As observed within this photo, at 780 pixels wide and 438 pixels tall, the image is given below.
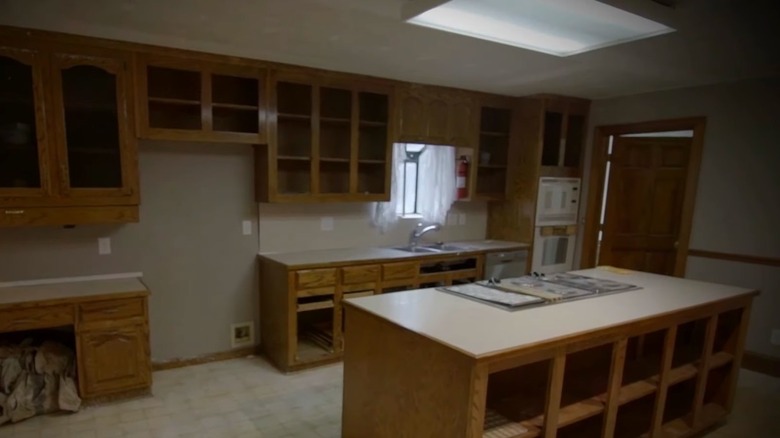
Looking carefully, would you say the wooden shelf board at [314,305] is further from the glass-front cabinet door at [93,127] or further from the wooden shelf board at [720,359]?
the wooden shelf board at [720,359]

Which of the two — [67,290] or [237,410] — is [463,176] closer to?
[237,410]

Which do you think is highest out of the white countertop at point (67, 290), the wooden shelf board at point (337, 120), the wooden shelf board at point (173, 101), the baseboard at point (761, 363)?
the wooden shelf board at point (173, 101)

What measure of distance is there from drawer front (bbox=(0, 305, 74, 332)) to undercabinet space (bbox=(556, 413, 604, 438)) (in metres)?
2.89

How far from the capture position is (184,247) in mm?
3363

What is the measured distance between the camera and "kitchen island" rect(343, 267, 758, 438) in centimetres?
165

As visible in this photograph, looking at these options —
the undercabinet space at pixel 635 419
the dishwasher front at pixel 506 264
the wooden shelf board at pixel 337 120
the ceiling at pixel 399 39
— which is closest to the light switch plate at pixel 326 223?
the wooden shelf board at pixel 337 120

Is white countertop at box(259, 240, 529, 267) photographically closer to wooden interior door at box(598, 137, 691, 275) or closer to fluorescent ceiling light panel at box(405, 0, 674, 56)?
wooden interior door at box(598, 137, 691, 275)

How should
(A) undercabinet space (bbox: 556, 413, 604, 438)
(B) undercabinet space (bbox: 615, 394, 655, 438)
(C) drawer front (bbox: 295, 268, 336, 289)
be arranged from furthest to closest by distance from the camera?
(C) drawer front (bbox: 295, 268, 336, 289)
(B) undercabinet space (bbox: 615, 394, 655, 438)
(A) undercabinet space (bbox: 556, 413, 604, 438)

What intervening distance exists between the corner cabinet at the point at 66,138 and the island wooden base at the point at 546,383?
188cm

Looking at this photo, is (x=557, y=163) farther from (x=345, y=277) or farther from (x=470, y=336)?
(x=470, y=336)

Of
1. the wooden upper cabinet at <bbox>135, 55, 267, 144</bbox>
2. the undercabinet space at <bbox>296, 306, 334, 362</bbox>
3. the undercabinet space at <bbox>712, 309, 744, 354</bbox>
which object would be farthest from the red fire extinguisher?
the undercabinet space at <bbox>712, 309, 744, 354</bbox>

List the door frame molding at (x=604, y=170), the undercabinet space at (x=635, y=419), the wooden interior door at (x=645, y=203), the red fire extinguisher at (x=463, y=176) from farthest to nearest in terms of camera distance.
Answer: the wooden interior door at (x=645, y=203) < the red fire extinguisher at (x=463, y=176) < the door frame molding at (x=604, y=170) < the undercabinet space at (x=635, y=419)

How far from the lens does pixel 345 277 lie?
345 centimetres

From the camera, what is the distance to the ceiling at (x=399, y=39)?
2148 millimetres
